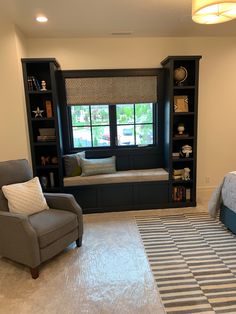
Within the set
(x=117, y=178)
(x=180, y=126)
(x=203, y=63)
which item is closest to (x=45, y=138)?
(x=117, y=178)

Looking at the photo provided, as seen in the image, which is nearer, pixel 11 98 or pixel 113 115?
pixel 11 98

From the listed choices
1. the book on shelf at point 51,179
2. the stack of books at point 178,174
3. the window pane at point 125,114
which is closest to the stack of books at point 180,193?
the stack of books at point 178,174

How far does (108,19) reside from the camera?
305 cm

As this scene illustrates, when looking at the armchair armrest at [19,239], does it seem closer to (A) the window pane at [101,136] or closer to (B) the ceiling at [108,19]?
(A) the window pane at [101,136]

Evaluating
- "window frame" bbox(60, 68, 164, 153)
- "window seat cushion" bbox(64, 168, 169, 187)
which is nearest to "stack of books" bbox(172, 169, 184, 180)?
"window seat cushion" bbox(64, 168, 169, 187)

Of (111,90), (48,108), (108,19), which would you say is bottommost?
(48,108)

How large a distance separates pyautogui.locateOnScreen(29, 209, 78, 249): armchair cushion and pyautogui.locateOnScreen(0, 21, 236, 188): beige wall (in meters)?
1.17

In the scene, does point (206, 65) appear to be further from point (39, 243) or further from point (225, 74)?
point (39, 243)

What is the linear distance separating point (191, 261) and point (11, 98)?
2.97m

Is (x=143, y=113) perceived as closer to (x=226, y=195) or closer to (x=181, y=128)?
(x=181, y=128)

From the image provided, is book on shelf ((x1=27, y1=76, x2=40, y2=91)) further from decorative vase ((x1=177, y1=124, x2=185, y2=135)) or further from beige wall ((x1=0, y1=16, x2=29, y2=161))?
decorative vase ((x1=177, y1=124, x2=185, y2=135))

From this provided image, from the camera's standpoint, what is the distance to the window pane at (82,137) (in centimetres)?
403

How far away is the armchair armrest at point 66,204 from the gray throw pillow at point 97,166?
0.94m

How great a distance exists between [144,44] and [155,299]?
351 cm
